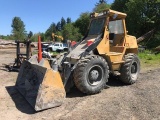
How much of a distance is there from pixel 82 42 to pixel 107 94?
82.8 inches

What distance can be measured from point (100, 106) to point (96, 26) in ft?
10.5

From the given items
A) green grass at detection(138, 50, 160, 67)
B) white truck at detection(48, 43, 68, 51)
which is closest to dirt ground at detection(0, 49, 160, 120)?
green grass at detection(138, 50, 160, 67)

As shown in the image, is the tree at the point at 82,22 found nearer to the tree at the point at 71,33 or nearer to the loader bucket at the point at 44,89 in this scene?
the tree at the point at 71,33

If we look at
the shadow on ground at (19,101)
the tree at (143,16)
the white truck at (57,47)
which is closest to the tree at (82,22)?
the white truck at (57,47)

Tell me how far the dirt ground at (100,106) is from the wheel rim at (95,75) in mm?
391

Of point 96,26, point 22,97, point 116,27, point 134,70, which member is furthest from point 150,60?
point 22,97

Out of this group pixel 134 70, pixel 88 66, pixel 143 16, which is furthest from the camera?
pixel 143 16

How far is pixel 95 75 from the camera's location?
769 cm

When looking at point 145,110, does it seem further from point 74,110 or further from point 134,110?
point 74,110

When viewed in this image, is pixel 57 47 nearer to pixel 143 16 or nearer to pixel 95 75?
pixel 143 16

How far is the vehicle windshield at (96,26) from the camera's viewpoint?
850cm

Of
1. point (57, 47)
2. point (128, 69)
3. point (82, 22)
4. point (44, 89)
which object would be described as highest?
point (82, 22)

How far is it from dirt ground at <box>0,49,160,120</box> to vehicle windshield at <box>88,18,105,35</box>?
6.32ft

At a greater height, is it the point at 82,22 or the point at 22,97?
the point at 82,22
